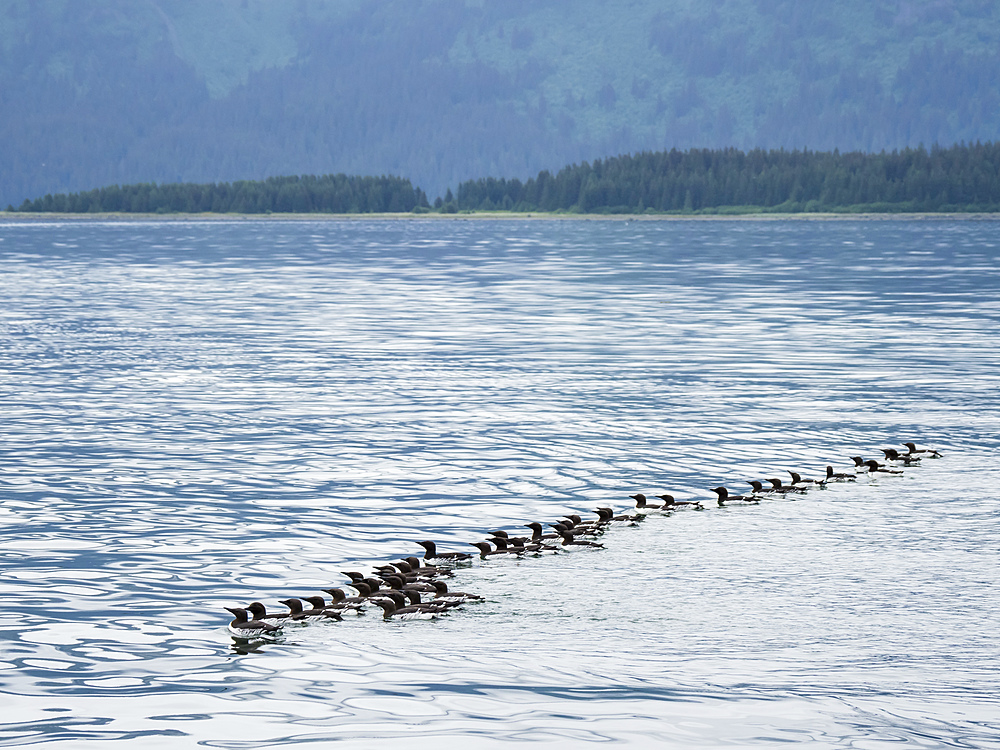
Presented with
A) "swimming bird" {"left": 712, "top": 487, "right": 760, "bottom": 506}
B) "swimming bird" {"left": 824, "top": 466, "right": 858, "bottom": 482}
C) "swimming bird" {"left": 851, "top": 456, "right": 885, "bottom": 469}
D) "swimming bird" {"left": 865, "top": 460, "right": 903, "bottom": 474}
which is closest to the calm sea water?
"swimming bird" {"left": 712, "top": 487, "right": 760, "bottom": 506}

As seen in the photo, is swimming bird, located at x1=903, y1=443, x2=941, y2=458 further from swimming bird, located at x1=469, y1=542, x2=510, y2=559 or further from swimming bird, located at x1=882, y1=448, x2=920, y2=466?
swimming bird, located at x1=469, y1=542, x2=510, y2=559

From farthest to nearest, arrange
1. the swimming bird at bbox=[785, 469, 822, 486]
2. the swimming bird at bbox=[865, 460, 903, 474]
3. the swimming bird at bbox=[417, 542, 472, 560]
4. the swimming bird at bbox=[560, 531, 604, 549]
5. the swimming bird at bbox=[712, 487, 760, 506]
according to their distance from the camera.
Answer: the swimming bird at bbox=[865, 460, 903, 474]
the swimming bird at bbox=[785, 469, 822, 486]
the swimming bird at bbox=[712, 487, 760, 506]
the swimming bird at bbox=[560, 531, 604, 549]
the swimming bird at bbox=[417, 542, 472, 560]

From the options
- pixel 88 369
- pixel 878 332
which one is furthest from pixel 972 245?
pixel 88 369

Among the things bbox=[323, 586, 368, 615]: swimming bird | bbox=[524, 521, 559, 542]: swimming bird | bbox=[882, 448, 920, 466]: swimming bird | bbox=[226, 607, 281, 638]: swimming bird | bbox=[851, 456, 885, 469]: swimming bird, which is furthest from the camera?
bbox=[882, 448, 920, 466]: swimming bird

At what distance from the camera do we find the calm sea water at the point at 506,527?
1486 cm

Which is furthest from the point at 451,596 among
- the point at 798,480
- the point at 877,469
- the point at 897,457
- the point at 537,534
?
the point at 897,457

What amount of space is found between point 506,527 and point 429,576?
155 inches

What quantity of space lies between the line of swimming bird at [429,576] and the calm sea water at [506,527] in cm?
39

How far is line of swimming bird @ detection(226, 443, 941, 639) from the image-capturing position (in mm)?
17938

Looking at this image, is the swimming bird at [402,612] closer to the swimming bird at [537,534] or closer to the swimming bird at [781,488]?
the swimming bird at [537,534]

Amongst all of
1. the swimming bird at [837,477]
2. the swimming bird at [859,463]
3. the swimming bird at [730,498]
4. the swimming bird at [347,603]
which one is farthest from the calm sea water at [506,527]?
the swimming bird at [859,463]

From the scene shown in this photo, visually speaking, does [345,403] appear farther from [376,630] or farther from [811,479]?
[376,630]

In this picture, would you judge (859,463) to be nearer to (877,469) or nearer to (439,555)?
(877,469)

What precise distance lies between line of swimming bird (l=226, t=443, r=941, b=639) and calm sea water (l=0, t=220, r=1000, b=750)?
39 cm
